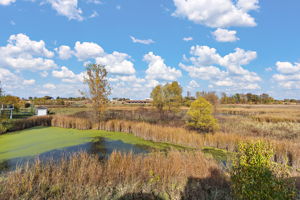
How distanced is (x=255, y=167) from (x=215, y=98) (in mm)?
24914

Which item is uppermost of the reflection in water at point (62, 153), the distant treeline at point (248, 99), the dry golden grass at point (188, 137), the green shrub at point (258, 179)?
the distant treeline at point (248, 99)

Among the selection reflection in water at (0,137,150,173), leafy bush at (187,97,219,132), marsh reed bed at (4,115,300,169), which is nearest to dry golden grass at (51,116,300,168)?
marsh reed bed at (4,115,300,169)

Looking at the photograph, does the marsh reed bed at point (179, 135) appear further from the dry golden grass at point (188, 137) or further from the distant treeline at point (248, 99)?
the distant treeline at point (248, 99)

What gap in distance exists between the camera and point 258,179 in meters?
1.85

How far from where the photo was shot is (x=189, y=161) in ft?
13.6

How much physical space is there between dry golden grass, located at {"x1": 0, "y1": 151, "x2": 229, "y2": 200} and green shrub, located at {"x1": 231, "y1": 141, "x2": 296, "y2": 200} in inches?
51.6

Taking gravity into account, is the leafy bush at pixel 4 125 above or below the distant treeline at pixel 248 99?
below

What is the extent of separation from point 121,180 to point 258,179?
2890mm

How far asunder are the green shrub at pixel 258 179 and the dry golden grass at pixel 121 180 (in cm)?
131

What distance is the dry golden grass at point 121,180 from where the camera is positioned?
117 inches

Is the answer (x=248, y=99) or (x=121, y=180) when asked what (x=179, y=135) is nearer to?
(x=121, y=180)

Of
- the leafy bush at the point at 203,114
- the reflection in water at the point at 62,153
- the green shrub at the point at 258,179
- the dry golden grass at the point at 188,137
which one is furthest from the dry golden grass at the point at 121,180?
the leafy bush at the point at 203,114

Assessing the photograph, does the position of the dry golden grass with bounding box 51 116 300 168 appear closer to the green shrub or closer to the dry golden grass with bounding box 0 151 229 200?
the dry golden grass with bounding box 0 151 229 200

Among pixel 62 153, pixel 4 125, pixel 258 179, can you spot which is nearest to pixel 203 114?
pixel 258 179
